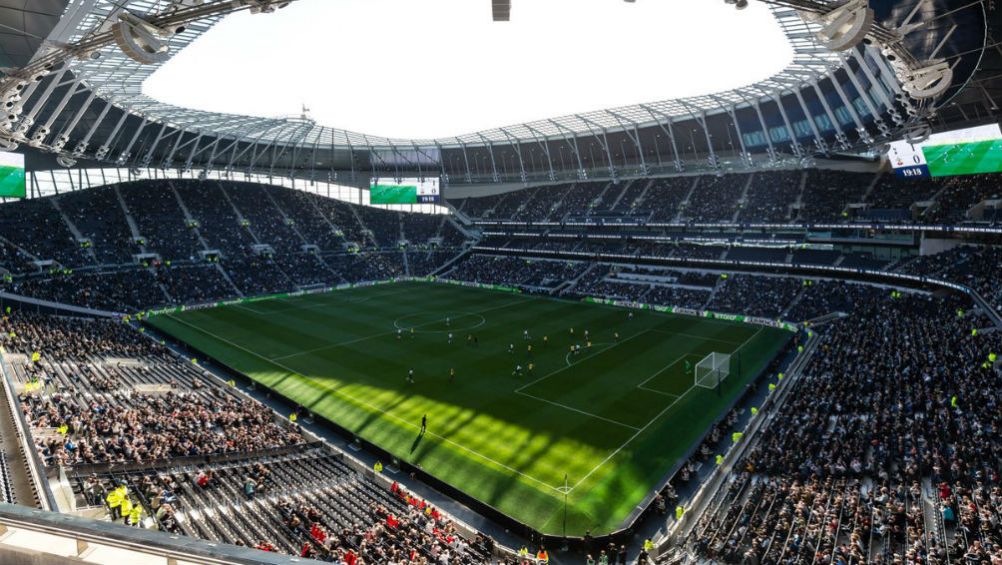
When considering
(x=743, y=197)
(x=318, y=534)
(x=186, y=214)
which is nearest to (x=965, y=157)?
(x=743, y=197)

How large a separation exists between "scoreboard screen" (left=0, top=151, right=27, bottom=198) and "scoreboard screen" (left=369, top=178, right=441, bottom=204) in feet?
126

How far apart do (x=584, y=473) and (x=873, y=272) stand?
3826 cm

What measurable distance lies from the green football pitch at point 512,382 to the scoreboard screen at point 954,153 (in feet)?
53.3

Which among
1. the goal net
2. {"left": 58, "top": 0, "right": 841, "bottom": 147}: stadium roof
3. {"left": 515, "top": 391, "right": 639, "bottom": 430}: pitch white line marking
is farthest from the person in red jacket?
the goal net

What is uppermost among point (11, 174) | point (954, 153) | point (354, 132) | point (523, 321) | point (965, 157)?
point (354, 132)

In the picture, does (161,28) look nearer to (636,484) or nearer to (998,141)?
(636,484)

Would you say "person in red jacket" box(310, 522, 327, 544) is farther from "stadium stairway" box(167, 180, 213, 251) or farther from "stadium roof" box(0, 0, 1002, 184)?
"stadium stairway" box(167, 180, 213, 251)

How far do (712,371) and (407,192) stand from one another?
184ft

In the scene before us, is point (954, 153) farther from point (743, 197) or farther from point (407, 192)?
point (407, 192)

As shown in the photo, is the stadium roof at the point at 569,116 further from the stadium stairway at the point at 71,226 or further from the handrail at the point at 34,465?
the handrail at the point at 34,465

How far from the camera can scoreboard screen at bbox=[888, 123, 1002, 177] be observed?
1433 inches

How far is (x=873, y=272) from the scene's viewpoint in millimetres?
47375

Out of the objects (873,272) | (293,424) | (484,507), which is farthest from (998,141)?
(293,424)

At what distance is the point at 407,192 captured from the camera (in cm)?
7988
